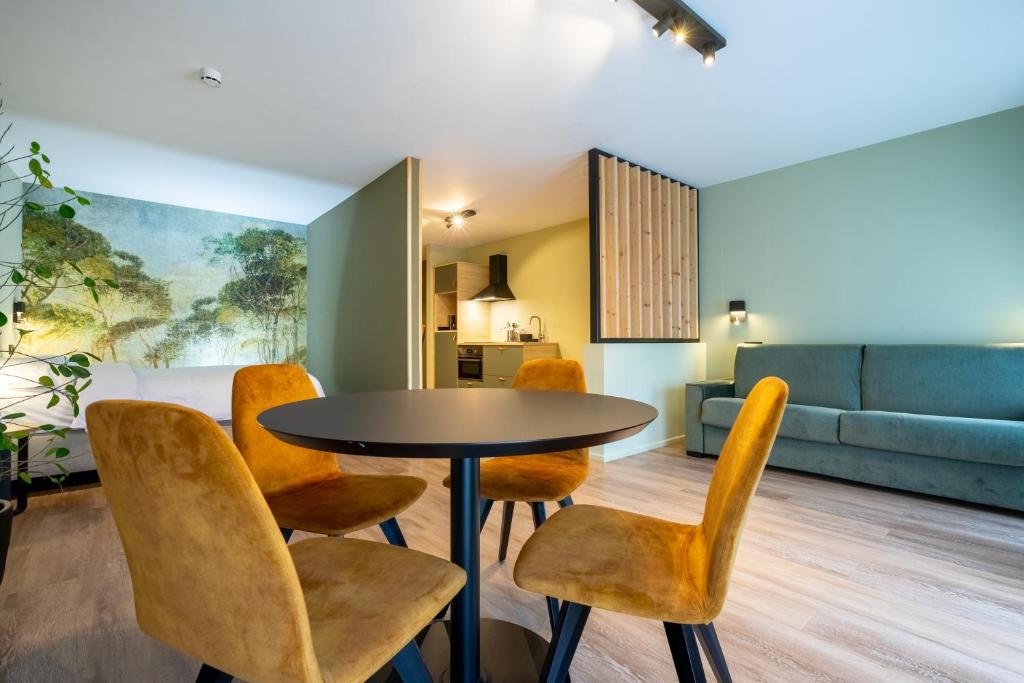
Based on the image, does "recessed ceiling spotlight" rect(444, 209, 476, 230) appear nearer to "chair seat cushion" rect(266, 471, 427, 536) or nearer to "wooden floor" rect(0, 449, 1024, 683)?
"wooden floor" rect(0, 449, 1024, 683)

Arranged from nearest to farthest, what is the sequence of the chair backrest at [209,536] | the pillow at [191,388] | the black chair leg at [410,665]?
the chair backrest at [209,536]
the black chair leg at [410,665]
the pillow at [191,388]

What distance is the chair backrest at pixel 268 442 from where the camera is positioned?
158 cm

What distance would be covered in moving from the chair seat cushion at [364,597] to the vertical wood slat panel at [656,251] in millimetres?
3788

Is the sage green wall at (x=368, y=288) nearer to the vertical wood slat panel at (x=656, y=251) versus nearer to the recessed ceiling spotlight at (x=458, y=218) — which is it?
the recessed ceiling spotlight at (x=458, y=218)

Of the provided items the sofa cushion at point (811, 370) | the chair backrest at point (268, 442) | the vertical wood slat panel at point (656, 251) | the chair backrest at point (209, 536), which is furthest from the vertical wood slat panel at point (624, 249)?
the chair backrest at point (209, 536)

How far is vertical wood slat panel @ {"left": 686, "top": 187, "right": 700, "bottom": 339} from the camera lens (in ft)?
15.7

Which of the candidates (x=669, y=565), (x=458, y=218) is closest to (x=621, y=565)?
(x=669, y=565)

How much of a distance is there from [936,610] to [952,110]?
341 centimetres

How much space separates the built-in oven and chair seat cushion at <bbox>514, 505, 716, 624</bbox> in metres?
5.02

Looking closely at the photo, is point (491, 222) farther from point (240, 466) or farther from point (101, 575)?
point (240, 466)

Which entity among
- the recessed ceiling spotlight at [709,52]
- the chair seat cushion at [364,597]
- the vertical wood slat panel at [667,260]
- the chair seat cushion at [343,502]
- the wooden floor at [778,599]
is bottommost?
the wooden floor at [778,599]

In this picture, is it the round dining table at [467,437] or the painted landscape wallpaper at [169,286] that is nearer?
the round dining table at [467,437]

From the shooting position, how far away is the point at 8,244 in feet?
13.8

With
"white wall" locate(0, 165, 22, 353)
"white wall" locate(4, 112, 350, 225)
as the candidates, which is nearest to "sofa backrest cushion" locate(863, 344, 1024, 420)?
"white wall" locate(4, 112, 350, 225)
